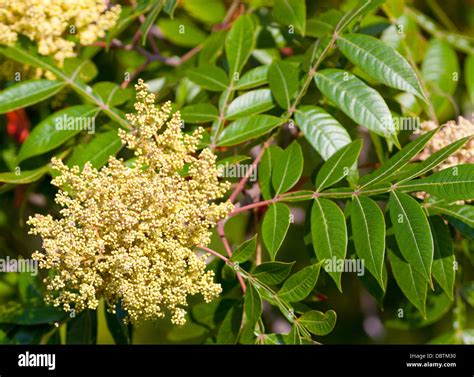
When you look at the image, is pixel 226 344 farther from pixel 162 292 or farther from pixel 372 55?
pixel 372 55

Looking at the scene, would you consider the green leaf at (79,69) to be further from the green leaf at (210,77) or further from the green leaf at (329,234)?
the green leaf at (329,234)

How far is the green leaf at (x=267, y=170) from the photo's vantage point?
218cm

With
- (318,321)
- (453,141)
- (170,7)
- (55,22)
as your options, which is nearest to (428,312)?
(453,141)

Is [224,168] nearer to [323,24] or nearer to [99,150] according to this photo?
[99,150]

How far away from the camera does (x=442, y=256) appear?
2.08 m

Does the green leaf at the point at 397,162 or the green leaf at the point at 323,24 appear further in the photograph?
the green leaf at the point at 323,24

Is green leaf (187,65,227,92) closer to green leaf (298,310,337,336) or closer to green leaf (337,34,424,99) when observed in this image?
green leaf (337,34,424,99)

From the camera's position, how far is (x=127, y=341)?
2338 millimetres

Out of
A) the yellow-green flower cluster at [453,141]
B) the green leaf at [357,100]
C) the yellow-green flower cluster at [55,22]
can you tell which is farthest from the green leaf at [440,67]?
the yellow-green flower cluster at [55,22]

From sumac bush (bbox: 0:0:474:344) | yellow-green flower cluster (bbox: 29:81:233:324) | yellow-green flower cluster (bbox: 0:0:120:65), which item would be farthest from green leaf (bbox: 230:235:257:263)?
yellow-green flower cluster (bbox: 0:0:120:65)

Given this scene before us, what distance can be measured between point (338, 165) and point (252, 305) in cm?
49

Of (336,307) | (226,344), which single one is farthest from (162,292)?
(336,307)

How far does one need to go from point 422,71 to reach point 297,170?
45.9 inches

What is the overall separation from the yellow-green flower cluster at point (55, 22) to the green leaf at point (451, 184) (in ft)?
4.15
